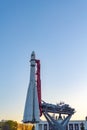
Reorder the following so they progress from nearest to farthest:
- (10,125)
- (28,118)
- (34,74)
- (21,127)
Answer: (28,118) → (34,74) → (10,125) → (21,127)

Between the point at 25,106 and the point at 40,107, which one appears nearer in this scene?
the point at 25,106

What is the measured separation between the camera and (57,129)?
59156mm

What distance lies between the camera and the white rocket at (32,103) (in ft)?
167

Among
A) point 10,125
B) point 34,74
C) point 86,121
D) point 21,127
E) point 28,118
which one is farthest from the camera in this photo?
point 21,127

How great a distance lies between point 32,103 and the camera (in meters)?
52.4

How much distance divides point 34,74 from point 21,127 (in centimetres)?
6268

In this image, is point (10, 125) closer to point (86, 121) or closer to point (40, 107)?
point (86, 121)

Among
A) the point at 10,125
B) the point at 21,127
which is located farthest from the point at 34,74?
the point at 21,127

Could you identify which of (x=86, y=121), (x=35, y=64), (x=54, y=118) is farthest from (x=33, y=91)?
(x=86, y=121)

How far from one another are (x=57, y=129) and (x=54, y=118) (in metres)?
2.69

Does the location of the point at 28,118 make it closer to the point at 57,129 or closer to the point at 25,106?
the point at 25,106

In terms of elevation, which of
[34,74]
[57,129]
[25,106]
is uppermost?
[34,74]

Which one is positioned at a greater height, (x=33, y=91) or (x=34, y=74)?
(x=34, y=74)

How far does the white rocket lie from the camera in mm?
51031
